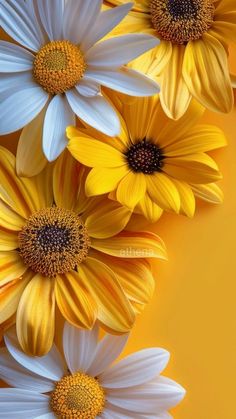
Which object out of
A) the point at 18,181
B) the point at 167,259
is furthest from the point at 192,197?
the point at 18,181

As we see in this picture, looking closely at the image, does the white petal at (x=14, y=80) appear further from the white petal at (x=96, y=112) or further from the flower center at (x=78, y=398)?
the flower center at (x=78, y=398)

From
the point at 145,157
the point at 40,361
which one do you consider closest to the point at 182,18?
the point at 145,157

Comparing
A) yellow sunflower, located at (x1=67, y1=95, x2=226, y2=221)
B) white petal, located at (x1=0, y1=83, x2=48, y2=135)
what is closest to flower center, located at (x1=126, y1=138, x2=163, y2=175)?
yellow sunflower, located at (x1=67, y1=95, x2=226, y2=221)

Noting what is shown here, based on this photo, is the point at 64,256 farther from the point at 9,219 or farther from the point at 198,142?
the point at 198,142

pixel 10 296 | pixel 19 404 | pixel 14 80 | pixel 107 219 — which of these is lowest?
pixel 19 404

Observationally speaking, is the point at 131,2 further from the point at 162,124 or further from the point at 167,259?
the point at 167,259

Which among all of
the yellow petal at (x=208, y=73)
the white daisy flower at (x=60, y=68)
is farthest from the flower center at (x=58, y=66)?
the yellow petal at (x=208, y=73)

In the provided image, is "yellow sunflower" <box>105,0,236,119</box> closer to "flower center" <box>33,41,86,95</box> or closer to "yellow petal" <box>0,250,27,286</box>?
"flower center" <box>33,41,86,95</box>
